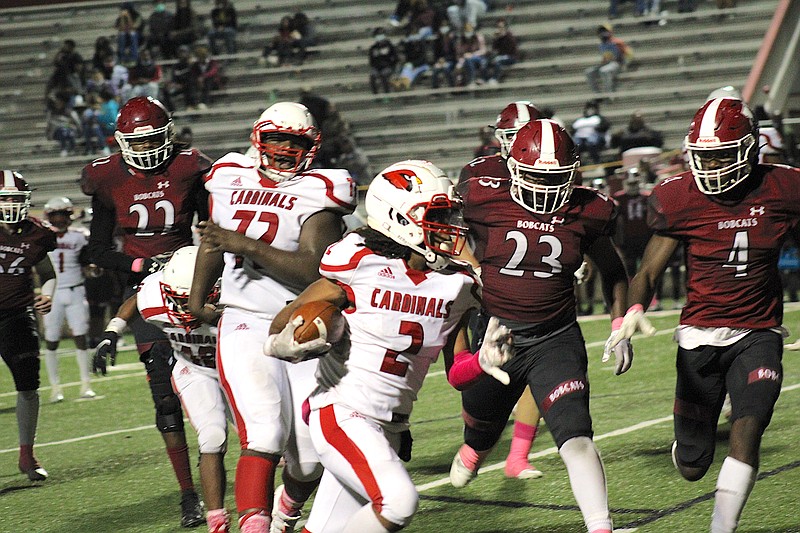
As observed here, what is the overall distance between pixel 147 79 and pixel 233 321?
654 inches

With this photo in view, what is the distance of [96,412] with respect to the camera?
9.21m

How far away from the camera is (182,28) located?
69.6 ft

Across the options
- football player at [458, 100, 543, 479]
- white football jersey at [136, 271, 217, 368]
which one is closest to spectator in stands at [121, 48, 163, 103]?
football player at [458, 100, 543, 479]

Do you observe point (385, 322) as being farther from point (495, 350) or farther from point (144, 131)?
point (144, 131)

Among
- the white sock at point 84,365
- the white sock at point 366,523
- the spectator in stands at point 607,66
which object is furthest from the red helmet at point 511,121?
the spectator in stands at point 607,66

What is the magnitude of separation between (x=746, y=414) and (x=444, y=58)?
15694 millimetres

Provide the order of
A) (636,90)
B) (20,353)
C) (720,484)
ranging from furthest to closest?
1. (636,90)
2. (20,353)
3. (720,484)

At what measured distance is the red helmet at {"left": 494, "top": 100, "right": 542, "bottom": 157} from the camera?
5.89 m

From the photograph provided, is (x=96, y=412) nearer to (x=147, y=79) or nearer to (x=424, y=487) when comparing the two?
(x=424, y=487)

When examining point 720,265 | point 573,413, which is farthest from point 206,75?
point 573,413

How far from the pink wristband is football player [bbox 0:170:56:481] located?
3637mm

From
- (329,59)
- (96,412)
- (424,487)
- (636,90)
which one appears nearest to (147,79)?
(329,59)

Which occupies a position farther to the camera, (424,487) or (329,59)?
(329,59)

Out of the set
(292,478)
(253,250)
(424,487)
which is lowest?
(424,487)
